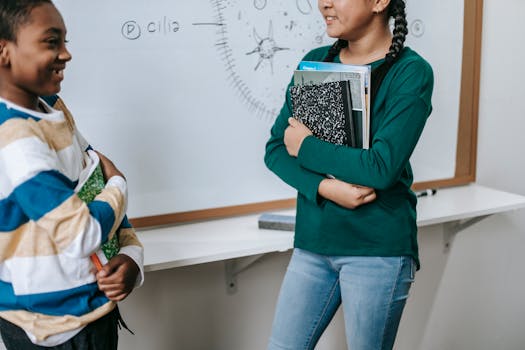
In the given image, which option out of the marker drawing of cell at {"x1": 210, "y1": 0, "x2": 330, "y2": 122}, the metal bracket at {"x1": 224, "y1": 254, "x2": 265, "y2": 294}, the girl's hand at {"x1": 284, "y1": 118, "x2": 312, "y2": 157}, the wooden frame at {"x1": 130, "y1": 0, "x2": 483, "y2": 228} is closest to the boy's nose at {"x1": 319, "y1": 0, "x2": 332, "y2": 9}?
the girl's hand at {"x1": 284, "y1": 118, "x2": 312, "y2": 157}

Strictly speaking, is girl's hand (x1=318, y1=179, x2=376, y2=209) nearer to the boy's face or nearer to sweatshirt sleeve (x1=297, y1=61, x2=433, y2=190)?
sweatshirt sleeve (x1=297, y1=61, x2=433, y2=190)

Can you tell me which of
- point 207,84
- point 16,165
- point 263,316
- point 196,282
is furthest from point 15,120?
point 263,316

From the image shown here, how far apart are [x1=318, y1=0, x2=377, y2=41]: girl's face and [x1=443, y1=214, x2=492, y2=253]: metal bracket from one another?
116cm

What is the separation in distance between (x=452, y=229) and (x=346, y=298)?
1091 mm

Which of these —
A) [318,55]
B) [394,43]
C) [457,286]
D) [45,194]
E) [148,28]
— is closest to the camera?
[45,194]

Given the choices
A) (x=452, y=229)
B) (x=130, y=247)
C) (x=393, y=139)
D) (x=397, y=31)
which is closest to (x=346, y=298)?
(x=393, y=139)

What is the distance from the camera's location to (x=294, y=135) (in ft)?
4.24

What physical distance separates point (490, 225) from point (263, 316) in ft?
3.19

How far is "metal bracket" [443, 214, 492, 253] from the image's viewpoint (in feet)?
7.25

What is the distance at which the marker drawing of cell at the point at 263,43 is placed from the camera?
1.73 m

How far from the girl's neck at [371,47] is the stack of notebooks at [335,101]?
0.07 m

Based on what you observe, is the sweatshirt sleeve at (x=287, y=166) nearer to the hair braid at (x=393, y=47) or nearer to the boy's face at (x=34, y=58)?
the hair braid at (x=393, y=47)

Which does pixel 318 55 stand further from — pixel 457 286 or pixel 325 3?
pixel 457 286

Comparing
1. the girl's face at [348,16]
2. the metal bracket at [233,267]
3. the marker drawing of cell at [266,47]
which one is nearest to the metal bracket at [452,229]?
the metal bracket at [233,267]
